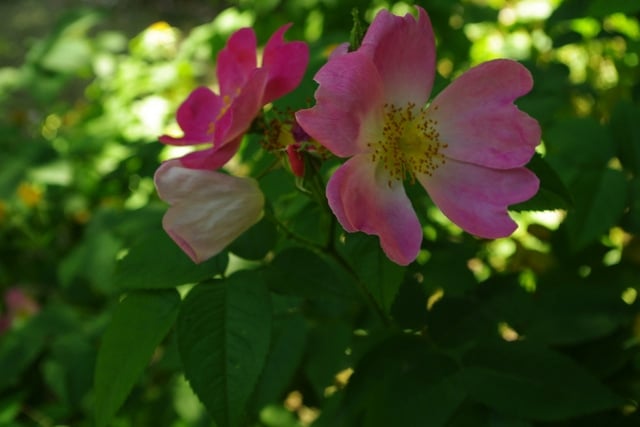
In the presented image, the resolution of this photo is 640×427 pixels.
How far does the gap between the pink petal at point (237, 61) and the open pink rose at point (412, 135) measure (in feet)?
0.52

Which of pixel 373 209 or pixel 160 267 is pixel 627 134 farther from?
pixel 160 267

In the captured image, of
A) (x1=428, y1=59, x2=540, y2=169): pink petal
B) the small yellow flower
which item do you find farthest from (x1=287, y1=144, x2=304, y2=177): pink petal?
the small yellow flower

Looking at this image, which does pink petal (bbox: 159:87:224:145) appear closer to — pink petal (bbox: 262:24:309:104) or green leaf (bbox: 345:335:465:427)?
pink petal (bbox: 262:24:309:104)

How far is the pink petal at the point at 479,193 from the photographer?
65 cm

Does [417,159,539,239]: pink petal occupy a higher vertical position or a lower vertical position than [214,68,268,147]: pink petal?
lower

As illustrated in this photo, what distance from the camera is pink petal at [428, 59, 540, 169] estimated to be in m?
0.65

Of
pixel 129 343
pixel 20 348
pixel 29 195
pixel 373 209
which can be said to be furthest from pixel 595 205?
pixel 29 195

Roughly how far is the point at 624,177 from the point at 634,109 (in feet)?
0.44

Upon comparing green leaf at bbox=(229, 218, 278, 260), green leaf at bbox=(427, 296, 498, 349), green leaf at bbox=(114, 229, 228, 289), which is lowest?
green leaf at bbox=(427, 296, 498, 349)

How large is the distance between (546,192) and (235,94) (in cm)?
34

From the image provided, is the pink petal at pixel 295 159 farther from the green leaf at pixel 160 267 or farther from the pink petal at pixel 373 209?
the green leaf at pixel 160 267

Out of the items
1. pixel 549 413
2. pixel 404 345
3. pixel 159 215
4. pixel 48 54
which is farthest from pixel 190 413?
pixel 48 54

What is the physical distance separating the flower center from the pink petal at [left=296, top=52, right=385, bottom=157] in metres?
0.04

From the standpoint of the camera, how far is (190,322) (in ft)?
2.25
